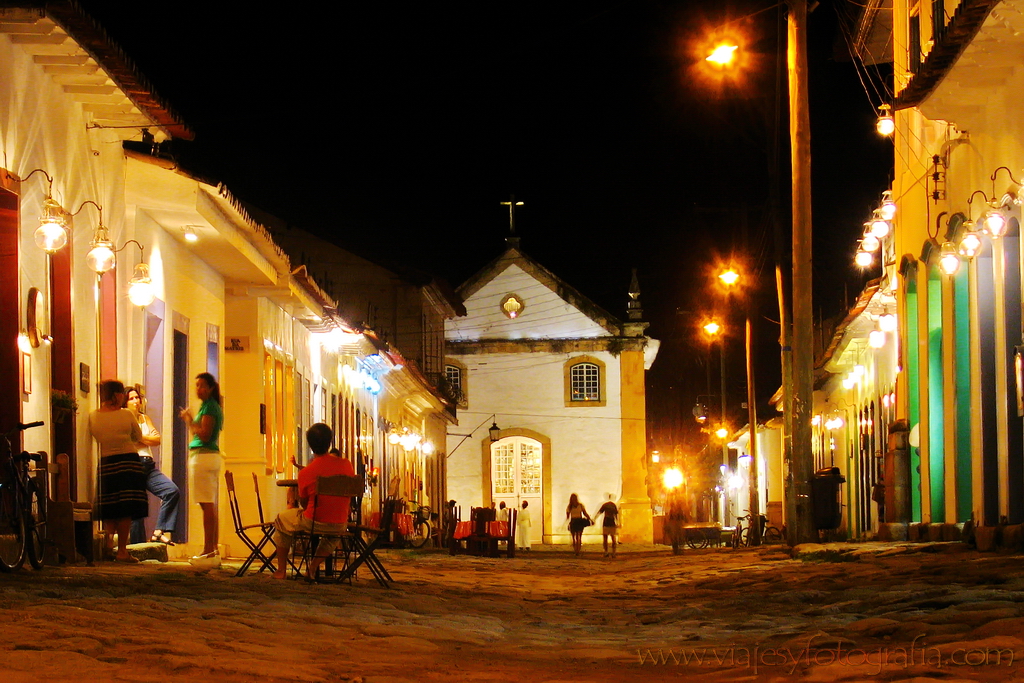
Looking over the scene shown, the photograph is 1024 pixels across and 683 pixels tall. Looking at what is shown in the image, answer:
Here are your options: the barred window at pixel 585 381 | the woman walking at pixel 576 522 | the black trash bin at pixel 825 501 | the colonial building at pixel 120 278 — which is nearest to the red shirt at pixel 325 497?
the colonial building at pixel 120 278

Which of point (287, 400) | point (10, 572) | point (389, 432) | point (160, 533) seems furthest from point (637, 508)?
point (10, 572)

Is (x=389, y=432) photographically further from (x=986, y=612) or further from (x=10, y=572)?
(x=986, y=612)

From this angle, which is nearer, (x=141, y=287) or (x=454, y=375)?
(x=141, y=287)

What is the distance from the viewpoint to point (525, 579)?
17406 mm

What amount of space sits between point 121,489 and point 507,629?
423 cm

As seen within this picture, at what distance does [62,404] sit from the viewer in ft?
39.2

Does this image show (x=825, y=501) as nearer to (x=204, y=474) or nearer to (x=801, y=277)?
(x=801, y=277)

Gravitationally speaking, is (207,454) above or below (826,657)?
above

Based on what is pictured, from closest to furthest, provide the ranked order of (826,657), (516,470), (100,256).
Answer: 1. (826,657)
2. (100,256)
3. (516,470)

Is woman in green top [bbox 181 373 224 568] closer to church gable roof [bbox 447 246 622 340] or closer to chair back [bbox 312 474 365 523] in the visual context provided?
chair back [bbox 312 474 365 523]

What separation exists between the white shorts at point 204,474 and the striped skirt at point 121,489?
3.39 feet

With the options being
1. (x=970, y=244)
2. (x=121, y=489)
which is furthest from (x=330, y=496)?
(x=970, y=244)

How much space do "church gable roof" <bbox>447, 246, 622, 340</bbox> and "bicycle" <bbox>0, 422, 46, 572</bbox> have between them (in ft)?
134

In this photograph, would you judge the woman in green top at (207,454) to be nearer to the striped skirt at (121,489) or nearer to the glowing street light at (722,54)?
the striped skirt at (121,489)
